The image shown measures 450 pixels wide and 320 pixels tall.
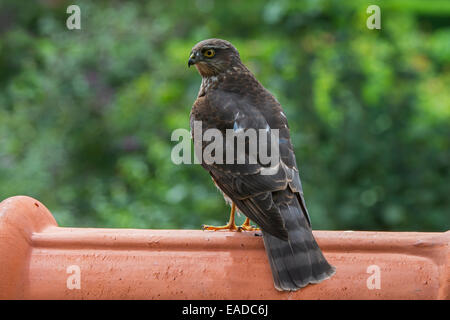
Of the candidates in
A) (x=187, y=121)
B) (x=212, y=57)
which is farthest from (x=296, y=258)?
(x=187, y=121)

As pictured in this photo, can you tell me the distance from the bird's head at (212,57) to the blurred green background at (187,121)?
40.1 inches

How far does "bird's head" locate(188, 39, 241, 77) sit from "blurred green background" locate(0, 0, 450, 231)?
102cm

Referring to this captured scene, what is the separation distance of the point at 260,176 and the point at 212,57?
94 centimetres

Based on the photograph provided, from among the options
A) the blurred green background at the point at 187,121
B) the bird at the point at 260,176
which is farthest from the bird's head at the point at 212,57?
the blurred green background at the point at 187,121

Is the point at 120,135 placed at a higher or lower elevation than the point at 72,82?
lower

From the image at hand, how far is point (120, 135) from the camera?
5.39m

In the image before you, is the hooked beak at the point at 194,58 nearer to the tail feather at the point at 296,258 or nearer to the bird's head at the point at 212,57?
the bird's head at the point at 212,57

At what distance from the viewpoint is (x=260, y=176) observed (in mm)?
2732

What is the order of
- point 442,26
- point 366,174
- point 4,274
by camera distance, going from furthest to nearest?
point 442,26 → point 366,174 → point 4,274

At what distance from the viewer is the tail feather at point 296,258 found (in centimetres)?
242

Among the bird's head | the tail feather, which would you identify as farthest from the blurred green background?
the tail feather

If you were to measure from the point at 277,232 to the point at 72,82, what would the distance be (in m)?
A: 3.35
